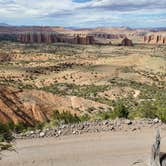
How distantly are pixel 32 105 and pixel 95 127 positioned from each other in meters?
11.0

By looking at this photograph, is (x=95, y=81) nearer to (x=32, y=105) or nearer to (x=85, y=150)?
(x=32, y=105)

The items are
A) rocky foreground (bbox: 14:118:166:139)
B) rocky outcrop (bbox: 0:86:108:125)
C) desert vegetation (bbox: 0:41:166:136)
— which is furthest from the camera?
desert vegetation (bbox: 0:41:166:136)

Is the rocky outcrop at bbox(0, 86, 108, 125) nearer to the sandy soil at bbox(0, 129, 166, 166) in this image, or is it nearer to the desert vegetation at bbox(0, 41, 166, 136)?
the desert vegetation at bbox(0, 41, 166, 136)

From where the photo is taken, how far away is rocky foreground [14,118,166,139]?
1551 cm

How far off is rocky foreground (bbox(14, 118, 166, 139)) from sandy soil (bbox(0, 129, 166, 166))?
256mm

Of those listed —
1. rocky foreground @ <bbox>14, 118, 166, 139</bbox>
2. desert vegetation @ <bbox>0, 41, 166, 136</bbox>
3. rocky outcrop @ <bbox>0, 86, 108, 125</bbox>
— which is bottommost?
desert vegetation @ <bbox>0, 41, 166, 136</bbox>

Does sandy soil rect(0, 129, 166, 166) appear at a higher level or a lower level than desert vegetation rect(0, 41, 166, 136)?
higher

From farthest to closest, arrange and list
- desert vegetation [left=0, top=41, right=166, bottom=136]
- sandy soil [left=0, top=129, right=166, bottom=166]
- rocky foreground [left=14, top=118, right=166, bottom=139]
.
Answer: desert vegetation [left=0, top=41, right=166, bottom=136]
rocky foreground [left=14, top=118, right=166, bottom=139]
sandy soil [left=0, top=129, right=166, bottom=166]

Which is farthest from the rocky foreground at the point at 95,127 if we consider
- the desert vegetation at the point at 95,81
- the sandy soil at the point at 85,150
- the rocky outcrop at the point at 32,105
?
the desert vegetation at the point at 95,81

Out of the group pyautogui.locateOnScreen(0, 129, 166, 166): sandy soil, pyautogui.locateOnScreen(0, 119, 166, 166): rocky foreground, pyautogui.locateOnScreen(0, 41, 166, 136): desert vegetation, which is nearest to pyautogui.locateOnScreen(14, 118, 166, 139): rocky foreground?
pyautogui.locateOnScreen(0, 119, 166, 166): rocky foreground

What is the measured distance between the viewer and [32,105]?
1053 inches

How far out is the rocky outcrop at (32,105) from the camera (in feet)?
79.8

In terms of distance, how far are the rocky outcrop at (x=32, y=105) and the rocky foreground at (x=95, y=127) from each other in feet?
21.8

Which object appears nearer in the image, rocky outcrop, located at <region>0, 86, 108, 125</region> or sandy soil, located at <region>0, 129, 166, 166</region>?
sandy soil, located at <region>0, 129, 166, 166</region>
